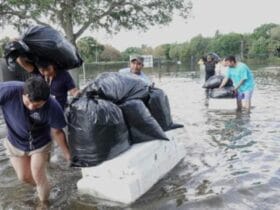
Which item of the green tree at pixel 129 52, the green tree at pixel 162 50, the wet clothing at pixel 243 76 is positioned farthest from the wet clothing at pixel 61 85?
the green tree at pixel 162 50

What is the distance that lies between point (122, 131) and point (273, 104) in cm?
709

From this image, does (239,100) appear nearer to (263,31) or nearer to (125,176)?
(125,176)

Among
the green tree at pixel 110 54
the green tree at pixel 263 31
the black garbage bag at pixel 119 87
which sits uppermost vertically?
the green tree at pixel 263 31

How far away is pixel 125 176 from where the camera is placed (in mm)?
3859

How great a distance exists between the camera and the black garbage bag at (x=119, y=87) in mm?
4332

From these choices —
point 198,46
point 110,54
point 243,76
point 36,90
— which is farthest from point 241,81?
point 198,46

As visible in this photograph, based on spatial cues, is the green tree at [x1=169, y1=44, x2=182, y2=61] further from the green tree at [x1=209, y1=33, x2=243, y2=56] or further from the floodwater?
the floodwater

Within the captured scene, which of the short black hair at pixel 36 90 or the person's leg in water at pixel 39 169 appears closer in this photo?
the short black hair at pixel 36 90

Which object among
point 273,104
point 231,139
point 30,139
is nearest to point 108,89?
point 30,139

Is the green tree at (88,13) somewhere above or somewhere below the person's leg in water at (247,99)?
above

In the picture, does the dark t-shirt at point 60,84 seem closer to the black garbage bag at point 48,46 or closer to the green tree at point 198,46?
the black garbage bag at point 48,46

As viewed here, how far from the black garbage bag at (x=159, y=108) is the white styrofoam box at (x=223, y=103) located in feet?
14.7

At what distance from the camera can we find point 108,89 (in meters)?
4.35

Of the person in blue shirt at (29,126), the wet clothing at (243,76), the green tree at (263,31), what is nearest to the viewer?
the person in blue shirt at (29,126)
